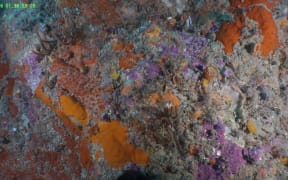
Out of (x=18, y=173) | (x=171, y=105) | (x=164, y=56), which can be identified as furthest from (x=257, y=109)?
(x=18, y=173)

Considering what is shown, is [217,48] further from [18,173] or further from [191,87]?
[18,173]

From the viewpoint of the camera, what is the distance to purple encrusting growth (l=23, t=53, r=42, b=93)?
4.29m

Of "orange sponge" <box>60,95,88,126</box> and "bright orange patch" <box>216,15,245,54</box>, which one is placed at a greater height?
"bright orange patch" <box>216,15,245,54</box>

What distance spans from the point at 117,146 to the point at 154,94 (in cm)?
93

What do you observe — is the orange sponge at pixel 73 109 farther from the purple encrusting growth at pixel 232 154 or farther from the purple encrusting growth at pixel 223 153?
the purple encrusting growth at pixel 232 154

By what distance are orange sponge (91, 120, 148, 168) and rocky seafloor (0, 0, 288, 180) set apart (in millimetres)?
14

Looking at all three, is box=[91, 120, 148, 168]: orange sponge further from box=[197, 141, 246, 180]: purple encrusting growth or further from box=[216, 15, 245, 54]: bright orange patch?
box=[216, 15, 245, 54]: bright orange patch

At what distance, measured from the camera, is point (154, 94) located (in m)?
3.39

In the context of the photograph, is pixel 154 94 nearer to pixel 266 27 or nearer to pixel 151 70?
pixel 151 70

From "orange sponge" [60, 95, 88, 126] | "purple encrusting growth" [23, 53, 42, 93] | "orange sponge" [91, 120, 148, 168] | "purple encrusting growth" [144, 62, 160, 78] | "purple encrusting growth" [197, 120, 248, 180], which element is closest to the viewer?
"purple encrusting growth" [197, 120, 248, 180]

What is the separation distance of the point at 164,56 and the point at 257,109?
129cm

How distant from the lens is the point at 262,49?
348 cm

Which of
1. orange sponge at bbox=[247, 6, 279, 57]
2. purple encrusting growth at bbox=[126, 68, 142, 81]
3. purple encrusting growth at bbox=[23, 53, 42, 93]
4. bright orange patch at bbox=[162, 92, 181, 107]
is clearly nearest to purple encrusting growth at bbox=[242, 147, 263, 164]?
bright orange patch at bbox=[162, 92, 181, 107]

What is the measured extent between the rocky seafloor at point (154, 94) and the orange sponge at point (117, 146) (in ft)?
0.05
